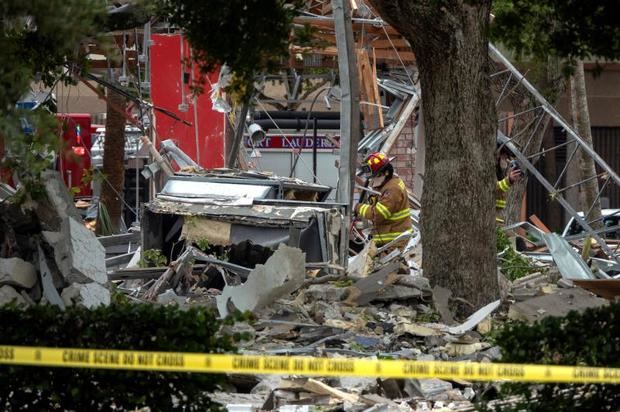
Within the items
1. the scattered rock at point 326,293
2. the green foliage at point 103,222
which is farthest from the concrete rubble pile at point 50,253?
the green foliage at point 103,222

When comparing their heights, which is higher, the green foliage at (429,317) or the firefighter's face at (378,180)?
the firefighter's face at (378,180)

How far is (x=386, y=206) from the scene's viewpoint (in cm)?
1570

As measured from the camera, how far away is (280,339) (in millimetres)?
11133

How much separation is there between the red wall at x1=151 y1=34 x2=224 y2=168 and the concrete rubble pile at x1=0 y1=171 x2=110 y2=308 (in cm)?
786

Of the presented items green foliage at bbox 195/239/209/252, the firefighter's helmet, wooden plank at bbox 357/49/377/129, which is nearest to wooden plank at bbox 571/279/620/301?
the firefighter's helmet

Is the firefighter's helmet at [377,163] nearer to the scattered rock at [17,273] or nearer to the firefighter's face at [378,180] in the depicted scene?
the firefighter's face at [378,180]

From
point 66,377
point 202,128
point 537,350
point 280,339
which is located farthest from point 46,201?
point 202,128

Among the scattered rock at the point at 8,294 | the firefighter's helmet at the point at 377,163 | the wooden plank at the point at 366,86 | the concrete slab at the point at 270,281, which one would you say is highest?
the wooden plank at the point at 366,86

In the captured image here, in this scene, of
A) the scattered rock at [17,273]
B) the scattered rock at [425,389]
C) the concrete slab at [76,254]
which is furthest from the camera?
the concrete slab at [76,254]

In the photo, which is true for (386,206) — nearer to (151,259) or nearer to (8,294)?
(151,259)

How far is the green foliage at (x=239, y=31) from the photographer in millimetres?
7023

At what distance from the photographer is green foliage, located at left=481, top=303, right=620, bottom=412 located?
662 cm

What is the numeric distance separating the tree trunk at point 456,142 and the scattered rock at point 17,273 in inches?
157

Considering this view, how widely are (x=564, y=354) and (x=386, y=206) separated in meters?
9.02
